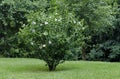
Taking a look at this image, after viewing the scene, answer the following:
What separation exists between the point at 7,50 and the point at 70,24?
7.64 m

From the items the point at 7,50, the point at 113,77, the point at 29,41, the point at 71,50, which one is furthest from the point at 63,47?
the point at 7,50

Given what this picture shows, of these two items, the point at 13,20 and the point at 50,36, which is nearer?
the point at 50,36

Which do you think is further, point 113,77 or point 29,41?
point 29,41

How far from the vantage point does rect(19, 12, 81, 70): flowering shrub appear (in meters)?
10.4

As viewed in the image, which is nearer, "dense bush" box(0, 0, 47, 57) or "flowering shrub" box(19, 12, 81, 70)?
"flowering shrub" box(19, 12, 81, 70)

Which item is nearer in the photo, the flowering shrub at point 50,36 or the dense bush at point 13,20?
the flowering shrub at point 50,36

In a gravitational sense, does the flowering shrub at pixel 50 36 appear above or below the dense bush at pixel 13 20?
above

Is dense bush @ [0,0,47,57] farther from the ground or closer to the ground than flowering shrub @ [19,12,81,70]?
closer to the ground

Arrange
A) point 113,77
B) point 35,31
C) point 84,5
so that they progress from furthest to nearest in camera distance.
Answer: point 84,5
point 35,31
point 113,77

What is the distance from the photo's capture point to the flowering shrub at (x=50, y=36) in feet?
34.1

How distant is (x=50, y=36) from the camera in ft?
Answer: 34.0

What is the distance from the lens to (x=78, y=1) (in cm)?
1680

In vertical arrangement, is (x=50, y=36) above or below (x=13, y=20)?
above

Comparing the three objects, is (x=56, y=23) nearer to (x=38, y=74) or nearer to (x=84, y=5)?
(x=38, y=74)
